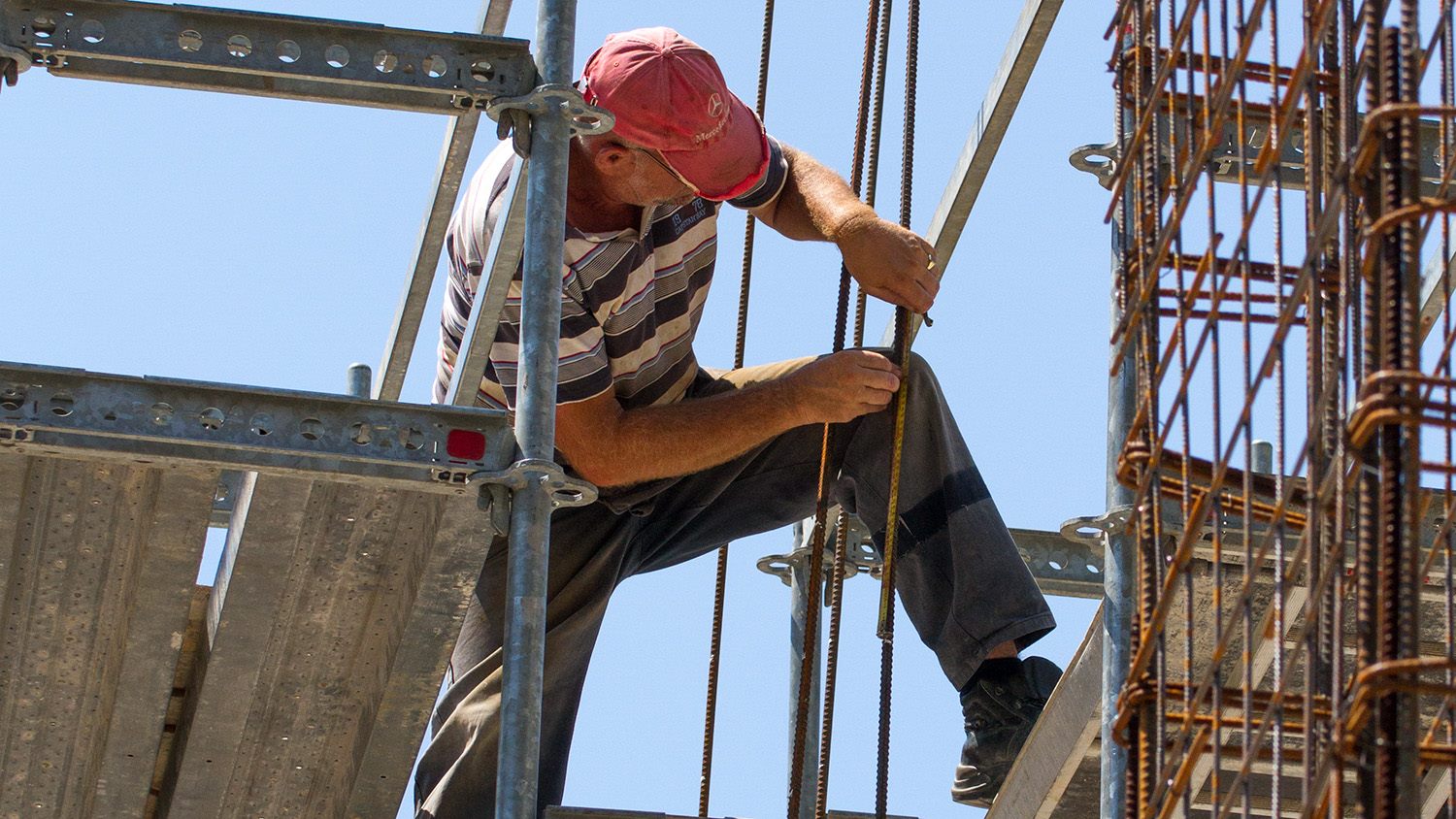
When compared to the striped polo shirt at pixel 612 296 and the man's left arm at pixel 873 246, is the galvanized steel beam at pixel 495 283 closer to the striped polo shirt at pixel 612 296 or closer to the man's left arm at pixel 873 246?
the striped polo shirt at pixel 612 296

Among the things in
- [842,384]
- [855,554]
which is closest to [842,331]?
[842,384]

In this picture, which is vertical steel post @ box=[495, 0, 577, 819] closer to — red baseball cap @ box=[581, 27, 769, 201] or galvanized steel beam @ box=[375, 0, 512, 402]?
red baseball cap @ box=[581, 27, 769, 201]

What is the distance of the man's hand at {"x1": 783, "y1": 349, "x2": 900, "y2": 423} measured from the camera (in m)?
7.54

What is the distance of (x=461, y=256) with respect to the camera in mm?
8062

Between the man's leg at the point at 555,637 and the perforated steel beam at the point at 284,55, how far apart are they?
64.2 inches

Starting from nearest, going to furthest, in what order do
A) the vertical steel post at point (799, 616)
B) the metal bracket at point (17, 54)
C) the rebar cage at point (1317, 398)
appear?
the rebar cage at point (1317, 398) < the metal bracket at point (17, 54) < the vertical steel post at point (799, 616)

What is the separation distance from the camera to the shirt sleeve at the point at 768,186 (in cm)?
798

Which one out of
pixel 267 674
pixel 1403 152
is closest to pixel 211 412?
pixel 267 674

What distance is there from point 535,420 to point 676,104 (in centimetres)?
131

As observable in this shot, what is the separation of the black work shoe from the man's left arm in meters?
1.06

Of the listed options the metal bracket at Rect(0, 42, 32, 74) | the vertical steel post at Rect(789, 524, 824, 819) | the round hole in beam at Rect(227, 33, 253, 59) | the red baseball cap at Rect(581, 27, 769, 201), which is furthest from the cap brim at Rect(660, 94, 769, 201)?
the vertical steel post at Rect(789, 524, 824, 819)

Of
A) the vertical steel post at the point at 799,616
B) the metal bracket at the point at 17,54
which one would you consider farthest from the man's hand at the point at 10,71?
the vertical steel post at the point at 799,616

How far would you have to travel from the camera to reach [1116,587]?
7301mm

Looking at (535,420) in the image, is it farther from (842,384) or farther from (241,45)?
(241,45)
